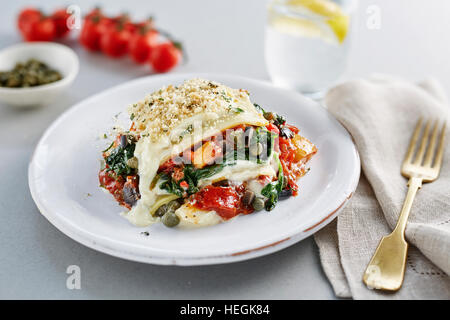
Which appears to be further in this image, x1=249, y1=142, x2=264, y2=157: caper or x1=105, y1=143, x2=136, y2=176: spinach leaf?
x1=105, y1=143, x2=136, y2=176: spinach leaf

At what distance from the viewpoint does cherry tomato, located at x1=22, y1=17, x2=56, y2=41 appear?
6.43 meters

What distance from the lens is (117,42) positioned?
6.23m

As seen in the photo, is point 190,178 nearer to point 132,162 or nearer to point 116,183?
point 132,162

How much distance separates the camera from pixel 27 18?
21.3 ft

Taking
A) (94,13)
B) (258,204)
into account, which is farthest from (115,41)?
(258,204)

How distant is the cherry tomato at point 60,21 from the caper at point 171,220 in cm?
437

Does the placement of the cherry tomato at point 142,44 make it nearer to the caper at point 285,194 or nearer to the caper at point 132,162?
the caper at point 132,162

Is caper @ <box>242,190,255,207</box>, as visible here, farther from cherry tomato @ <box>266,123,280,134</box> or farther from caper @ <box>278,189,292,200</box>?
cherry tomato @ <box>266,123,280,134</box>

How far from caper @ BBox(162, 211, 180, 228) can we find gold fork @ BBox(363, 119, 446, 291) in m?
1.25

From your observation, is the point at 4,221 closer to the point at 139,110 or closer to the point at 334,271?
the point at 139,110

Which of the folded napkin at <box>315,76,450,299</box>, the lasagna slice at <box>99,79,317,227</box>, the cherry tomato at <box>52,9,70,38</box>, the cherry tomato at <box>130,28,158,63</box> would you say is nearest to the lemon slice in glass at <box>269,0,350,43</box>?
the folded napkin at <box>315,76,450,299</box>

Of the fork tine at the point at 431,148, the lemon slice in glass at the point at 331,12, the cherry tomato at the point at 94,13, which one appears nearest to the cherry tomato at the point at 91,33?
the cherry tomato at the point at 94,13

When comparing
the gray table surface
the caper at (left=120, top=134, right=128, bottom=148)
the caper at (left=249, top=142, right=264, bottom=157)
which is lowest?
the gray table surface

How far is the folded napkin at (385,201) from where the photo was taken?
3.07m
